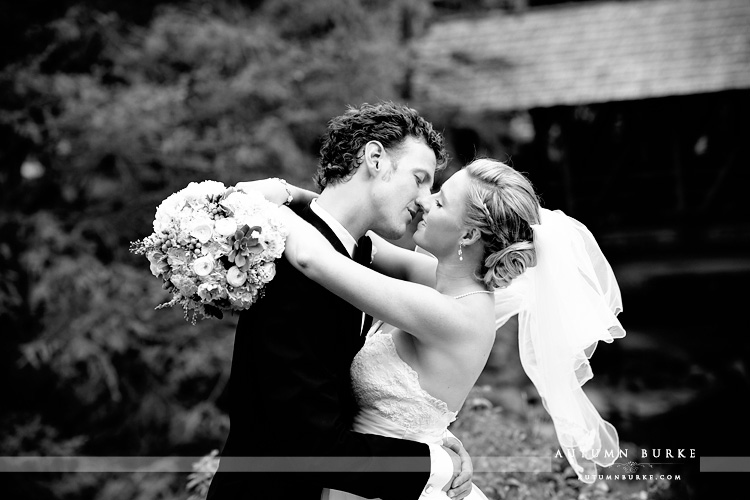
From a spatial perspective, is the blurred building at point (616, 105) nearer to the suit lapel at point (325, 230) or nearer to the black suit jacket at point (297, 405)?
the suit lapel at point (325, 230)

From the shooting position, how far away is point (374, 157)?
2754 millimetres

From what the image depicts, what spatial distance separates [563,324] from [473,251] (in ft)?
1.49

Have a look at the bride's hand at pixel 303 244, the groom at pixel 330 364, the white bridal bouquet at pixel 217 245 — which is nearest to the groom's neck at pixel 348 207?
the groom at pixel 330 364

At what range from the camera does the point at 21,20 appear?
764 centimetres

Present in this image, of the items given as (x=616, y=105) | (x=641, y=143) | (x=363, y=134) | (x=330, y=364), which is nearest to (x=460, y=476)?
(x=330, y=364)

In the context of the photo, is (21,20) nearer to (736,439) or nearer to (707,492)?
(707,492)

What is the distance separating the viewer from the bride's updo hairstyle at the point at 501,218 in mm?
2760

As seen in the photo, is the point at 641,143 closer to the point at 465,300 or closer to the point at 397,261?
the point at 397,261

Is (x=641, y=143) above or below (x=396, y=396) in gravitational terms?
above

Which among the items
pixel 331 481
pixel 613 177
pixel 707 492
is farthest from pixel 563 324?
pixel 613 177

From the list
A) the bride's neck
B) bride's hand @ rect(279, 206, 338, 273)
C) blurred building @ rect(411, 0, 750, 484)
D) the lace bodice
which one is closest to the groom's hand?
the lace bodice

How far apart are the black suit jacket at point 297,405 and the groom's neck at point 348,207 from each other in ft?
0.93

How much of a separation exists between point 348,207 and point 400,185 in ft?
0.63

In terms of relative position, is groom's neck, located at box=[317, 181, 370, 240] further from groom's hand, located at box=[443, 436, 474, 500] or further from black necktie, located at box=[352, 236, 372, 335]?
groom's hand, located at box=[443, 436, 474, 500]
